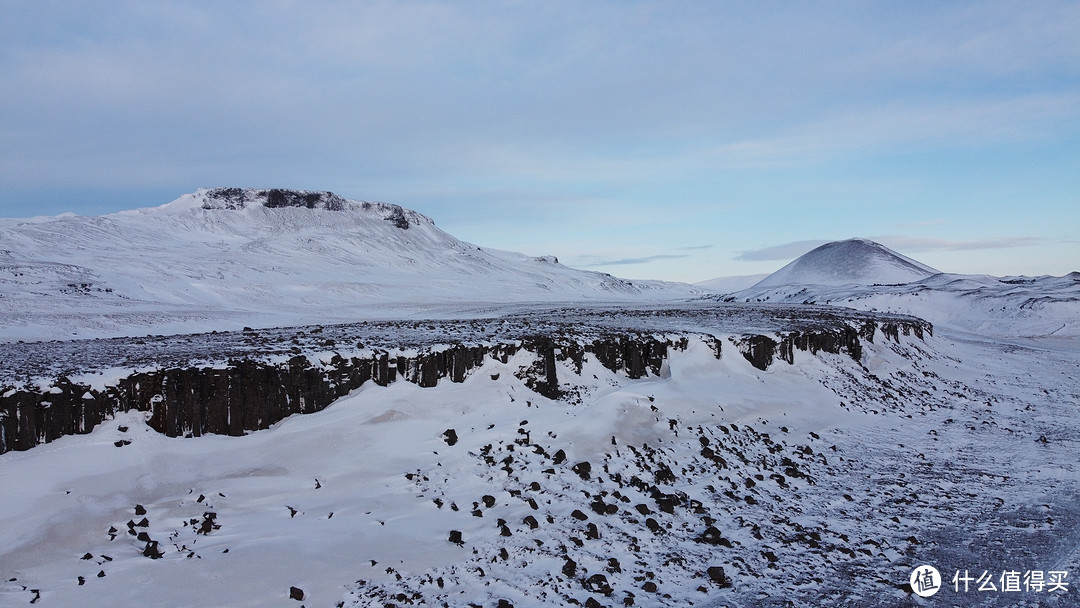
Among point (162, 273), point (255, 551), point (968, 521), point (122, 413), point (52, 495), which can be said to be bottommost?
point (968, 521)

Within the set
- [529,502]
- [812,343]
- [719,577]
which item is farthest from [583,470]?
[812,343]

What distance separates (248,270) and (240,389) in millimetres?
52296

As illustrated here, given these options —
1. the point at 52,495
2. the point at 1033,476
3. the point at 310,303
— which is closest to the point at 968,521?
the point at 1033,476

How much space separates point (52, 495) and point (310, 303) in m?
37.8

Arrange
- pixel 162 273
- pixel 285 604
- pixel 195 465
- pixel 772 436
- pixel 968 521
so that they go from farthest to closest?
pixel 162 273, pixel 772 436, pixel 968 521, pixel 195 465, pixel 285 604

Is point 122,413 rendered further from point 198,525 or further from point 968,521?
point 968,521

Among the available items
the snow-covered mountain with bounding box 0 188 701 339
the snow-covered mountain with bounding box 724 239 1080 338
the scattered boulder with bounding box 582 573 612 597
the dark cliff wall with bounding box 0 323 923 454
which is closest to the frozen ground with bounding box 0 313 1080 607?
the scattered boulder with bounding box 582 573 612 597

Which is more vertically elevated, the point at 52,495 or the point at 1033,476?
the point at 52,495

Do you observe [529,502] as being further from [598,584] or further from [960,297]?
[960,297]

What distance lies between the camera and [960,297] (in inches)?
1841

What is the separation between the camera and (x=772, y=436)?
39.2 ft

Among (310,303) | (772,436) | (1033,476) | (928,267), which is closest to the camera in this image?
(1033,476)

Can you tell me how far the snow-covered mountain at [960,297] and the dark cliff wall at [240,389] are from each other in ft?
119

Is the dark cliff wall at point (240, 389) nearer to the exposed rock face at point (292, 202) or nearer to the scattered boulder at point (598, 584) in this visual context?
the scattered boulder at point (598, 584)
